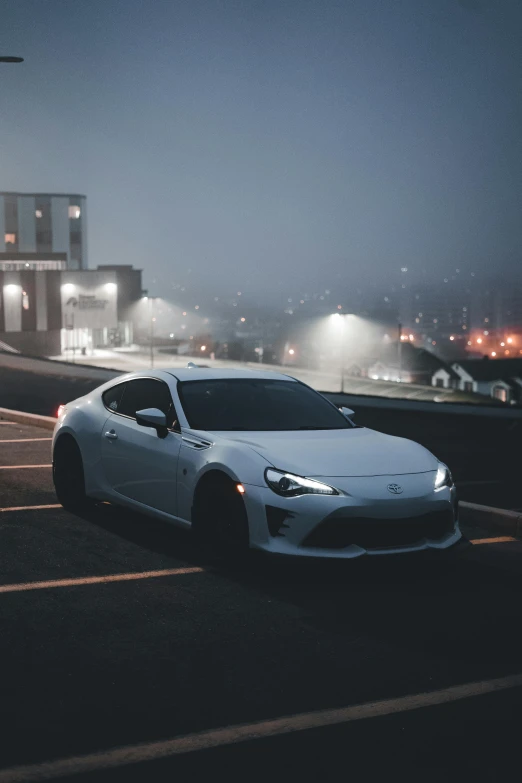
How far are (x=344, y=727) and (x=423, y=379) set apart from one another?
315ft

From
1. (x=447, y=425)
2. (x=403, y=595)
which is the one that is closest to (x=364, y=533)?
(x=403, y=595)

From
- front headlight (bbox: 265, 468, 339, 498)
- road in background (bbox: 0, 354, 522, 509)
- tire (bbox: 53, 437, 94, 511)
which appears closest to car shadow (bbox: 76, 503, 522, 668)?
front headlight (bbox: 265, 468, 339, 498)

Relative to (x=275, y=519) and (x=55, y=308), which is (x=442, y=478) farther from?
(x=55, y=308)

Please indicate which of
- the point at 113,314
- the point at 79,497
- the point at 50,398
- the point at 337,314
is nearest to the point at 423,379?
the point at 113,314

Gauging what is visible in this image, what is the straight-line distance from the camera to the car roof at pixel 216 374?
7984mm

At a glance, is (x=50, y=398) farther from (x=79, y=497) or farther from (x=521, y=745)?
(x=521, y=745)

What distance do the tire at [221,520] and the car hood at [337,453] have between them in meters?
0.38

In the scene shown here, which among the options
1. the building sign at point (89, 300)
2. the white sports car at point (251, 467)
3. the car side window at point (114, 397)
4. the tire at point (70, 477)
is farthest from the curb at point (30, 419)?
the building sign at point (89, 300)

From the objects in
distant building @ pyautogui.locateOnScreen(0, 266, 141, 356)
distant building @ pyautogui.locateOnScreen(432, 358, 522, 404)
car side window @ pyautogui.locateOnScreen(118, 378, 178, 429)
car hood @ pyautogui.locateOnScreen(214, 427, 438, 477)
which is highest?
distant building @ pyautogui.locateOnScreen(0, 266, 141, 356)

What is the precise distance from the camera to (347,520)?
6.08m

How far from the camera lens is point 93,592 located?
610 centimetres

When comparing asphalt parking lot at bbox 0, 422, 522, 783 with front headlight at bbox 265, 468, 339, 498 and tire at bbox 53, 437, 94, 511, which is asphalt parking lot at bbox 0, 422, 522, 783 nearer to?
front headlight at bbox 265, 468, 339, 498

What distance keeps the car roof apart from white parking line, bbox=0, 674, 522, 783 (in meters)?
4.11

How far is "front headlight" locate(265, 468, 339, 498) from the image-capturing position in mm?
6171
